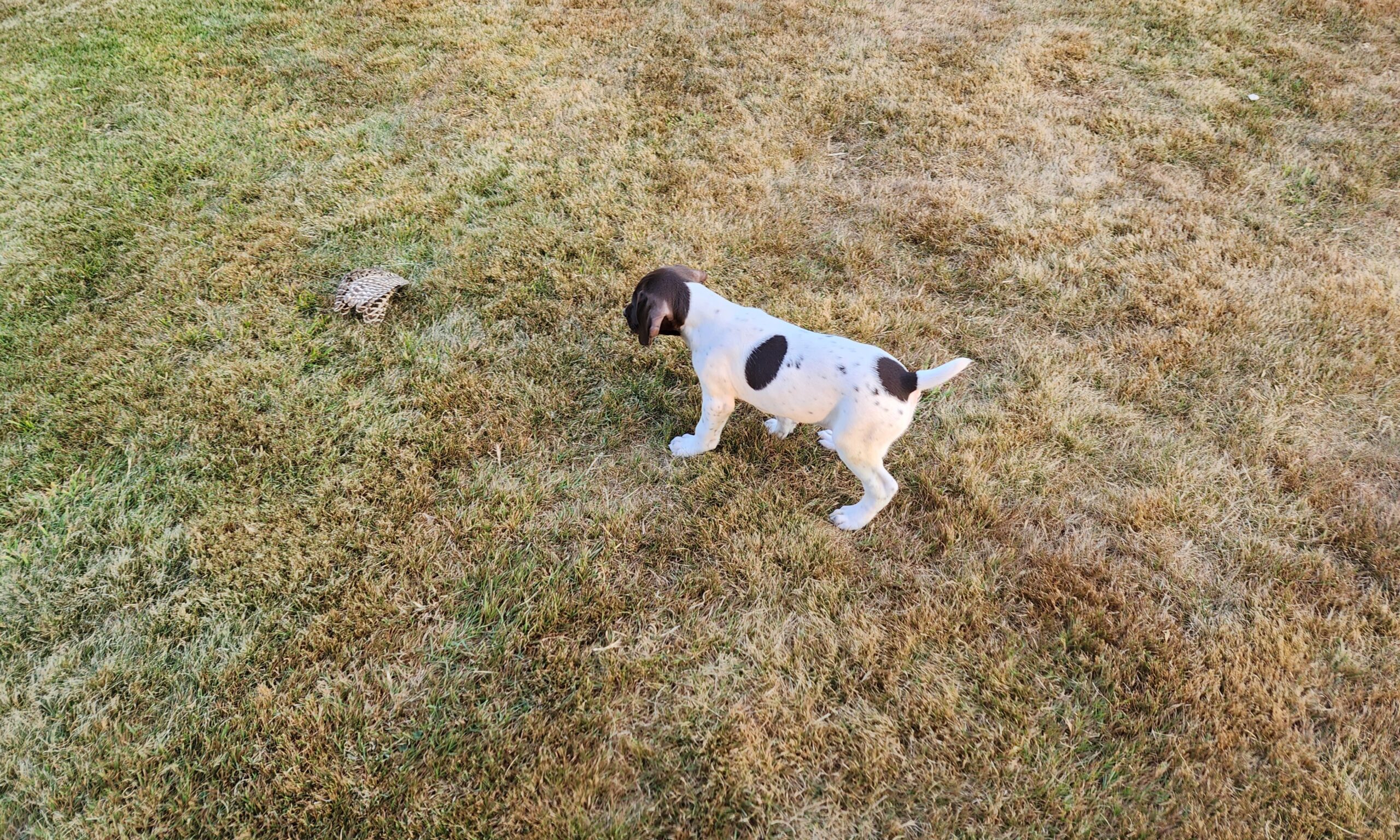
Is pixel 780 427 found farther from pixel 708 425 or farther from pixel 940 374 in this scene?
pixel 940 374

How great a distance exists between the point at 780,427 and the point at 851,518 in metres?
0.61

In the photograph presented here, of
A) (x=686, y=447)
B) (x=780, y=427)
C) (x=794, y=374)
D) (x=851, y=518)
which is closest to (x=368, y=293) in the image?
(x=686, y=447)

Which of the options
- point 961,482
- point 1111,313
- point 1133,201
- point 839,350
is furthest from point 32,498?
point 1133,201

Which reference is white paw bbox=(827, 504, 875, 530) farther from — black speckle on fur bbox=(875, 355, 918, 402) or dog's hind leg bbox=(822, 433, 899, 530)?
black speckle on fur bbox=(875, 355, 918, 402)

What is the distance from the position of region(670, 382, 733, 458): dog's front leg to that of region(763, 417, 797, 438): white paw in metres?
0.21

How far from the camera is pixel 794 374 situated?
9.16ft

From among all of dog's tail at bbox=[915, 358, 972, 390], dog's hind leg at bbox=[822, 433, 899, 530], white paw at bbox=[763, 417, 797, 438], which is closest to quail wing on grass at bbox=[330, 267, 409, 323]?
white paw at bbox=[763, 417, 797, 438]

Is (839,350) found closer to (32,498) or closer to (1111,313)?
(1111,313)

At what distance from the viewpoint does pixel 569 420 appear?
3621mm

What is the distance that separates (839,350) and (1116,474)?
5.41ft

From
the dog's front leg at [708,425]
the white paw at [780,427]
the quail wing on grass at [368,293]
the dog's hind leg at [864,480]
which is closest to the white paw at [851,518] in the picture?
the dog's hind leg at [864,480]

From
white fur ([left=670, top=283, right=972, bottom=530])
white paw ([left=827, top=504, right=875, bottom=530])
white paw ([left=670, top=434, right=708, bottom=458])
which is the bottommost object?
white paw ([left=827, top=504, right=875, bottom=530])

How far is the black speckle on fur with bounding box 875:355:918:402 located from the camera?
2641 millimetres

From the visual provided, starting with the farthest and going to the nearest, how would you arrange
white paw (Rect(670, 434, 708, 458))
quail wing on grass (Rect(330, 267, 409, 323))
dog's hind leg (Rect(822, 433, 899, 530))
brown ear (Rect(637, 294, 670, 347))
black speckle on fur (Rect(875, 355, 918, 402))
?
quail wing on grass (Rect(330, 267, 409, 323)) < white paw (Rect(670, 434, 708, 458)) < brown ear (Rect(637, 294, 670, 347)) < dog's hind leg (Rect(822, 433, 899, 530)) < black speckle on fur (Rect(875, 355, 918, 402))
